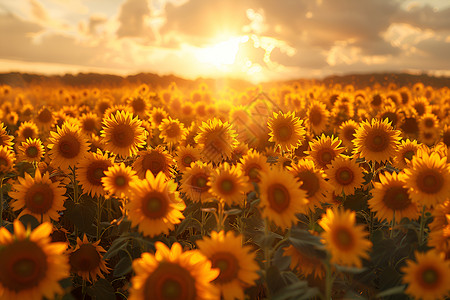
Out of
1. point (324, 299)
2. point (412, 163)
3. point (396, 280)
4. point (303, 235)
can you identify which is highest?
point (412, 163)

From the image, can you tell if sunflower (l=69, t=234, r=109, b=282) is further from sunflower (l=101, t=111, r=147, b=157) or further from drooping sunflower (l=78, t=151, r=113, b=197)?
sunflower (l=101, t=111, r=147, b=157)

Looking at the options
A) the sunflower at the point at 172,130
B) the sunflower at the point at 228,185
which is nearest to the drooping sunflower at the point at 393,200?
the sunflower at the point at 228,185

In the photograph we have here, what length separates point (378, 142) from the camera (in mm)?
4207

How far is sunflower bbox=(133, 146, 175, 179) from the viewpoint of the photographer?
3.88 m

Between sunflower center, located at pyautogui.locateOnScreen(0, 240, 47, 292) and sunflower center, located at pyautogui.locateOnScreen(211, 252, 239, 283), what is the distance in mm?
929

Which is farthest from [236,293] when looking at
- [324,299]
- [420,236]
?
[420,236]

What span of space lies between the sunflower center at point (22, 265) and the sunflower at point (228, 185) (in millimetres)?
1132

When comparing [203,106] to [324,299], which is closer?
[324,299]

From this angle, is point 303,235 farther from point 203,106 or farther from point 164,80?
point 164,80

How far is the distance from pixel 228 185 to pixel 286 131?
2032 millimetres

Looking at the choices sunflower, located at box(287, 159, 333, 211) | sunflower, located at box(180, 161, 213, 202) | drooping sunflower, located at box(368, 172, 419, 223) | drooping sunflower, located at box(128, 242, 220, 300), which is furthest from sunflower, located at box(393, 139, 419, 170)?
drooping sunflower, located at box(128, 242, 220, 300)

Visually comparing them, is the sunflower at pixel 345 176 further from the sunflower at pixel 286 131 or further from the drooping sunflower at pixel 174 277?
the drooping sunflower at pixel 174 277

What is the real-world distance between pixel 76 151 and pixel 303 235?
2.99 meters

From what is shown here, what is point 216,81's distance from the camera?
103 ft
